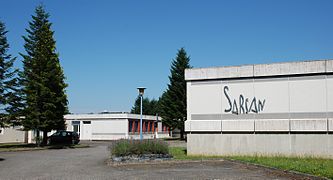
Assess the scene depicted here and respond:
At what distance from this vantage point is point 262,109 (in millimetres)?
17812

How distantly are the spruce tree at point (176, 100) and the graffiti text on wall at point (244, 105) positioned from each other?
26.4m

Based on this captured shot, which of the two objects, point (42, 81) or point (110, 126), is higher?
point (42, 81)

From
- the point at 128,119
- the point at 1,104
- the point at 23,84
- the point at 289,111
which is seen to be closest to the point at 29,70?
the point at 23,84

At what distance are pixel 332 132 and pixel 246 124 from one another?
150 inches

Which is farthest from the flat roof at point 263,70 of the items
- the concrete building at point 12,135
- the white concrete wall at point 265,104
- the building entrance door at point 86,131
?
the building entrance door at point 86,131

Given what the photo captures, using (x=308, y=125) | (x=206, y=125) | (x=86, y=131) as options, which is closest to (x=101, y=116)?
(x=86, y=131)

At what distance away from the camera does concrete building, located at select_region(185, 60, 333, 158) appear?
16.8 m

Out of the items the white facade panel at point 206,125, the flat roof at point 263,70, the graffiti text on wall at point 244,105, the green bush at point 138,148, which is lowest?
the green bush at point 138,148

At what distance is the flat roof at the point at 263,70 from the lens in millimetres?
16938

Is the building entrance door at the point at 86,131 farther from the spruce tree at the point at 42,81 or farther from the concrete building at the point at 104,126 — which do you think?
the spruce tree at the point at 42,81

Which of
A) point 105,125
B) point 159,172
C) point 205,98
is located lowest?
point 159,172

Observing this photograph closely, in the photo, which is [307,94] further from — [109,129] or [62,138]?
[109,129]

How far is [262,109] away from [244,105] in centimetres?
90

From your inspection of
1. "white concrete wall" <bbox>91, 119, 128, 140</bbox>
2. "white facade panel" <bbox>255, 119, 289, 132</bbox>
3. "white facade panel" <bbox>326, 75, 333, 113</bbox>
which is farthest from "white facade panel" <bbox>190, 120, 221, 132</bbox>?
"white concrete wall" <bbox>91, 119, 128, 140</bbox>
